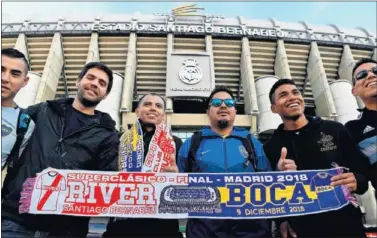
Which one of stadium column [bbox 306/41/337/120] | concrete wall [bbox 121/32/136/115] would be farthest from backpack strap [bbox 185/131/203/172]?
stadium column [bbox 306/41/337/120]

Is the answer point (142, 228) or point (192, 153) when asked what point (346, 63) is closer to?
point (192, 153)

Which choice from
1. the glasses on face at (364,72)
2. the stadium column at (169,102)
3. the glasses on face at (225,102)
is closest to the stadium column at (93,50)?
the stadium column at (169,102)

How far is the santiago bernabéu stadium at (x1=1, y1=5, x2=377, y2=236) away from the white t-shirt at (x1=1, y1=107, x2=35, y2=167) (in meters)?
21.8

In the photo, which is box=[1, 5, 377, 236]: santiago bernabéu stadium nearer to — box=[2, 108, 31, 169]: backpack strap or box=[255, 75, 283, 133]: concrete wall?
box=[255, 75, 283, 133]: concrete wall

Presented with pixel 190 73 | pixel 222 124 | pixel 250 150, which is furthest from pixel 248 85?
pixel 250 150

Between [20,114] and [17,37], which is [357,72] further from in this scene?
[17,37]

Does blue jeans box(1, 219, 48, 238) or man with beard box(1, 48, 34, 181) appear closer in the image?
blue jeans box(1, 219, 48, 238)

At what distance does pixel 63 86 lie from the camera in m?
31.3

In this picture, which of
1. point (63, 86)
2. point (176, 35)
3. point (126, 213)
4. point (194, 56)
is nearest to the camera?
point (126, 213)

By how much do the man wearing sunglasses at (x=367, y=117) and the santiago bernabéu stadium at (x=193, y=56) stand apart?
69.6 feet

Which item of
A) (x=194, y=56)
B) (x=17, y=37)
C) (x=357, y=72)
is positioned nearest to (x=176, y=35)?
(x=194, y=56)

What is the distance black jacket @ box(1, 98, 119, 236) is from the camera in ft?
10.9

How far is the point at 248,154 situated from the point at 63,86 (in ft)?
101

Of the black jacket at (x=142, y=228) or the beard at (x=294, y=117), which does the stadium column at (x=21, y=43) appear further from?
the beard at (x=294, y=117)
